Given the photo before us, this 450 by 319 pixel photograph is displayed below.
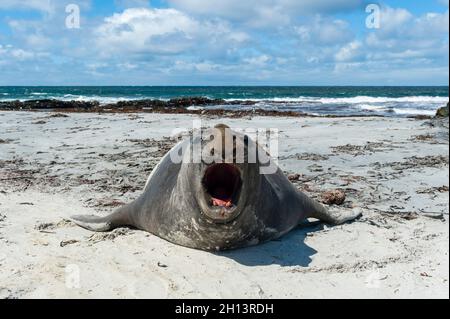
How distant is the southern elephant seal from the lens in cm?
378

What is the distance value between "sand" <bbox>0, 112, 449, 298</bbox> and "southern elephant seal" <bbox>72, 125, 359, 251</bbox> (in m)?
0.13

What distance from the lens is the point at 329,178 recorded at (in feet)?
24.6

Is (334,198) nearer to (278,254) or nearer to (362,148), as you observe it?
(278,254)

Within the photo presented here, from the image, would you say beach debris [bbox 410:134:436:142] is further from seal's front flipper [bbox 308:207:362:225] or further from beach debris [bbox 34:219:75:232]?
beach debris [bbox 34:219:75:232]

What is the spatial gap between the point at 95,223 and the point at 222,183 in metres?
1.78

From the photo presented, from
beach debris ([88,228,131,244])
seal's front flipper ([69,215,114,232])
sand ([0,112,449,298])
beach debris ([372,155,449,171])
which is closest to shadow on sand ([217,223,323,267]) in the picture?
sand ([0,112,449,298])

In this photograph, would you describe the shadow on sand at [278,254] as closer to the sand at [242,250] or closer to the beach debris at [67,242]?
the sand at [242,250]

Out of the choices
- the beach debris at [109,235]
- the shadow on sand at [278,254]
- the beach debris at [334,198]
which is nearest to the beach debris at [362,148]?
the beach debris at [334,198]

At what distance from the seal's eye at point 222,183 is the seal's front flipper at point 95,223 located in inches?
63.3

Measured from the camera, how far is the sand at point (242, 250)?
368 cm

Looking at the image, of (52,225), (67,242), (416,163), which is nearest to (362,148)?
(416,163)

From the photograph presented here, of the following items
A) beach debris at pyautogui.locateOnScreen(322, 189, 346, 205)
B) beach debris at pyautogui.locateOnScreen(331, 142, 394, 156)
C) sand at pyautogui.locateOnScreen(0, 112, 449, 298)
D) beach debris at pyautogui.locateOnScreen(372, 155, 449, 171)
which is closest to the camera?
sand at pyautogui.locateOnScreen(0, 112, 449, 298)
